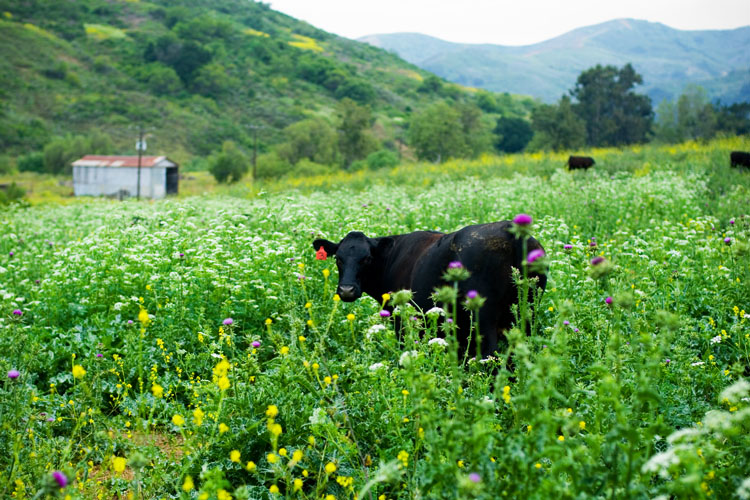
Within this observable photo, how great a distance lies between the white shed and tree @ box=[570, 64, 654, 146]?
45484 millimetres

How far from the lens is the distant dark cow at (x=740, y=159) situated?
52.9 feet

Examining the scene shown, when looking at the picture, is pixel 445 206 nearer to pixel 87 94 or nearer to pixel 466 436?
pixel 466 436

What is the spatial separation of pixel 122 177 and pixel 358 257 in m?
63.2

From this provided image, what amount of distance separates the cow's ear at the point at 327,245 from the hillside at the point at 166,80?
6367 cm

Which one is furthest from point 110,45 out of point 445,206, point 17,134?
point 445,206

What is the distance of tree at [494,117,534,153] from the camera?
91.8 m

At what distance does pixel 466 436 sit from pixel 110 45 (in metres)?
138

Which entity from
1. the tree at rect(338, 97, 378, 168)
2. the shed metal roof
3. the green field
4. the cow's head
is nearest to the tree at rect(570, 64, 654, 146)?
the tree at rect(338, 97, 378, 168)

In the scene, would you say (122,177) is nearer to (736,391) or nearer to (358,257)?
(358,257)

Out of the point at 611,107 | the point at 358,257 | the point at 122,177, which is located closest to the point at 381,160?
the point at 122,177

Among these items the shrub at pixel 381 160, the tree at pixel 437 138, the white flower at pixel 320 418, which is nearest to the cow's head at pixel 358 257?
the white flower at pixel 320 418

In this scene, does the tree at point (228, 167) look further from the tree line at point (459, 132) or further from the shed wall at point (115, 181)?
the shed wall at point (115, 181)

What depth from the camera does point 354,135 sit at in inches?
2511

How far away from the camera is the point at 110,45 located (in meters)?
122
